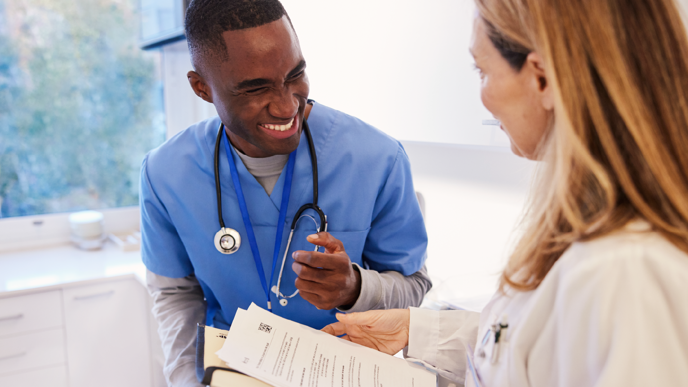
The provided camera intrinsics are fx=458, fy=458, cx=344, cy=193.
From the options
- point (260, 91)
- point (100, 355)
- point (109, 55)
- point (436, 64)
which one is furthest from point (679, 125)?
point (109, 55)

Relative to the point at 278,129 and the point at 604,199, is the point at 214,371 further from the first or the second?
the point at 604,199

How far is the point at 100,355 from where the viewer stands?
1.91m

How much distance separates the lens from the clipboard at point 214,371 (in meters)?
0.75

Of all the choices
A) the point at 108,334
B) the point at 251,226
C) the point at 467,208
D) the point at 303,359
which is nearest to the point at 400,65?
the point at 467,208

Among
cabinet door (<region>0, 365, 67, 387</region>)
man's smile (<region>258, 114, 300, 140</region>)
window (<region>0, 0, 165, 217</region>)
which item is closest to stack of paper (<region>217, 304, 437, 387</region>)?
man's smile (<region>258, 114, 300, 140</region>)

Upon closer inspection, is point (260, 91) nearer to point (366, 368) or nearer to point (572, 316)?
point (366, 368)

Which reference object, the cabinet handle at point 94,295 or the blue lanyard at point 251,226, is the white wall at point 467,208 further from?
the cabinet handle at point 94,295

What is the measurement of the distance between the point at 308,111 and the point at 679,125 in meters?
0.82

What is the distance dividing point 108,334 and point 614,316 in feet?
6.51

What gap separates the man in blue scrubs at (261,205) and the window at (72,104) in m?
1.47

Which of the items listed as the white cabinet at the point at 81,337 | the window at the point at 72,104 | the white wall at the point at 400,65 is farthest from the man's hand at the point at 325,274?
the window at the point at 72,104

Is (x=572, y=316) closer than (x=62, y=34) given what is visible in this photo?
Yes

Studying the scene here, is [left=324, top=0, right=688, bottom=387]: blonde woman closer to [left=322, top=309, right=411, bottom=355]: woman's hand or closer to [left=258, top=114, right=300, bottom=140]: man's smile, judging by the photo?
[left=322, top=309, right=411, bottom=355]: woman's hand

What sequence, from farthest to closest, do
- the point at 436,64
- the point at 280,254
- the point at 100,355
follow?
1. the point at 100,355
2. the point at 436,64
3. the point at 280,254
